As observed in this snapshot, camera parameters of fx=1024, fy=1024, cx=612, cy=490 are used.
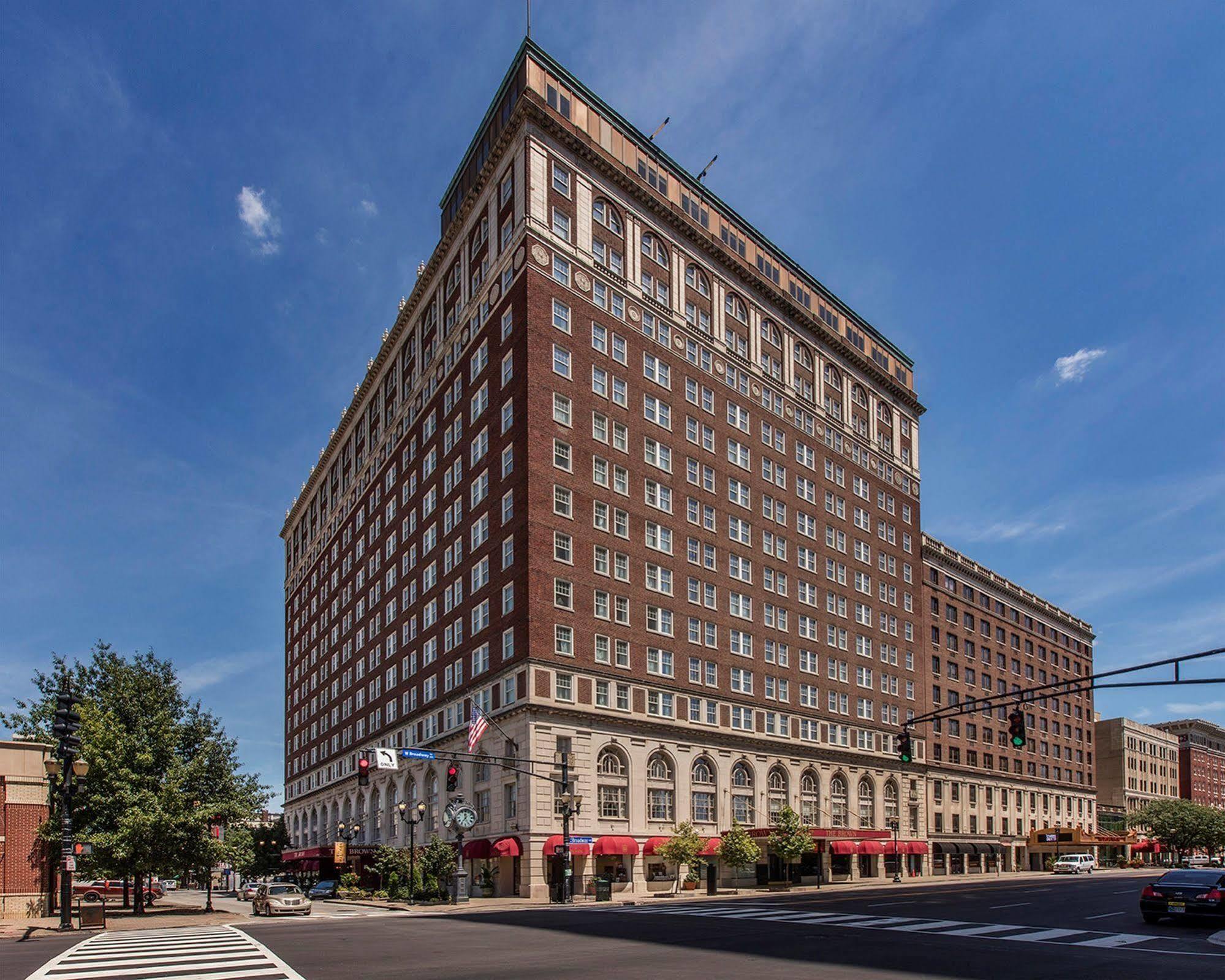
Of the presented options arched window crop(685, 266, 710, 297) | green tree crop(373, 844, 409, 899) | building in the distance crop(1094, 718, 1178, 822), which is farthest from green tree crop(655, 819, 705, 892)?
building in the distance crop(1094, 718, 1178, 822)

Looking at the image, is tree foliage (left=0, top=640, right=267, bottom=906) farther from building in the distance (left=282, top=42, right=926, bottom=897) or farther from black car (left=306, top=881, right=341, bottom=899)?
black car (left=306, top=881, right=341, bottom=899)

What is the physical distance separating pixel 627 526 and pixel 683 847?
761 inches

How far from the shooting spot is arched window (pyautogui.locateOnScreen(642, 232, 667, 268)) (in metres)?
71.4

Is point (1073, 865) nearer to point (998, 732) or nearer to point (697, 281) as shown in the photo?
point (998, 732)

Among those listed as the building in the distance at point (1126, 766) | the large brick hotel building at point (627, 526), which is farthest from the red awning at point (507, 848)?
the building in the distance at point (1126, 766)

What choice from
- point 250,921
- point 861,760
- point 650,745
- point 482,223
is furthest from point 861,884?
point 482,223

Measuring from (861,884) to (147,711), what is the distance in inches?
1940

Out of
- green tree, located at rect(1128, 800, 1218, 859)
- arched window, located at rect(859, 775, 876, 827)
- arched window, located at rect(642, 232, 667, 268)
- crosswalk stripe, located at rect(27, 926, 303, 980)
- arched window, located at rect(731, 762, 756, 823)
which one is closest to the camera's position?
crosswalk stripe, located at rect(27, 926, 303, 980)

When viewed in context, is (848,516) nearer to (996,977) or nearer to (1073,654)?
(1073,654)

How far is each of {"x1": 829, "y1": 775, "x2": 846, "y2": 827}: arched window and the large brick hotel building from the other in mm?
300

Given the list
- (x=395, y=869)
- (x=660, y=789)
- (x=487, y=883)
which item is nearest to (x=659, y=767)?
(x=660, y=789)

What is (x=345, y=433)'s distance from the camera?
366 ft

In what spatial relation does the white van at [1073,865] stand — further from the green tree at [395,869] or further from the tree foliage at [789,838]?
the green tree at [395,869]

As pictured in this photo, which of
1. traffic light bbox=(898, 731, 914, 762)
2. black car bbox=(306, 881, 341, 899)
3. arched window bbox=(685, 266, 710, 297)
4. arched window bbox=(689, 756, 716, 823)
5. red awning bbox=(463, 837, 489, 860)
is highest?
arched window bbox=(685, 266, 710, 297)
